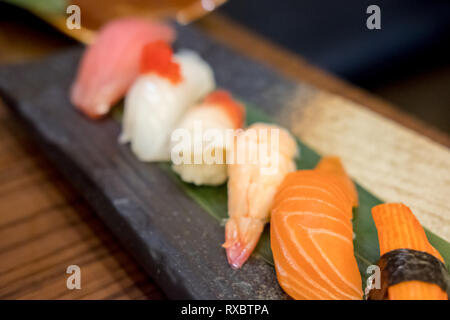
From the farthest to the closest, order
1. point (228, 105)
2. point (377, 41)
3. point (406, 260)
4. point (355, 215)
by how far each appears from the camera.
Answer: point (377, 41) → point (228, 105) → point (355, 215) → point (406, 260)

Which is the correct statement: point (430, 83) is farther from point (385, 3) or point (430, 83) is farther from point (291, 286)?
point (291, 286)

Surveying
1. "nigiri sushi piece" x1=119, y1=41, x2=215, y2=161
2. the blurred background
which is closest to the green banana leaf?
"nigiri sushi piece" x1=119, y1=41, x2=215, y2=161

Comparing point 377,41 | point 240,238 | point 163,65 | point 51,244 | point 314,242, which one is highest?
point 163,65

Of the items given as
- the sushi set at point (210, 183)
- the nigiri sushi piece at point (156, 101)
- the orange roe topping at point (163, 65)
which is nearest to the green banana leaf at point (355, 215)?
the sushi set at point (210, 183)

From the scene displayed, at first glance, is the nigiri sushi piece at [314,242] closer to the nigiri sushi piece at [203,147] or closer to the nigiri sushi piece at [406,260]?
the nigiri sushi piece at [406,260]

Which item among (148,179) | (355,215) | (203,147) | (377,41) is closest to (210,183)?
(203,147)

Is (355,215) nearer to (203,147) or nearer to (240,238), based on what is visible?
(240,238)

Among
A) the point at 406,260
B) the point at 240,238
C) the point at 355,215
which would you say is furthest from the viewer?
the point at 355,215
